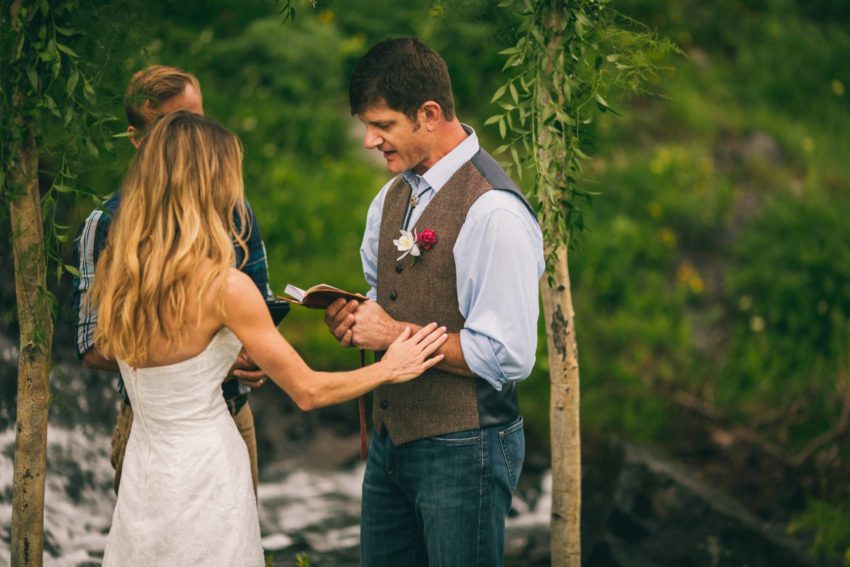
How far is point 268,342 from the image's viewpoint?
267cm

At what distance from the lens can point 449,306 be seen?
2.93m

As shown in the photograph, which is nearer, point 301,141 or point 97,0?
point 97,0

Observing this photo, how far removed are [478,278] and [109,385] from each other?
148 inches

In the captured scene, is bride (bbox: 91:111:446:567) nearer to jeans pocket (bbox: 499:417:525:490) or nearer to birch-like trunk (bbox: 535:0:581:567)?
jeans pocket (bbox: 499:417:525:490)

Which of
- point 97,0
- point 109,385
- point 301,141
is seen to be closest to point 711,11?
point 301,141

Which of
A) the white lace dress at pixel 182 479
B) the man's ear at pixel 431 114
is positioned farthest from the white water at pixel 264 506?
the man's ear at pixel 431 114

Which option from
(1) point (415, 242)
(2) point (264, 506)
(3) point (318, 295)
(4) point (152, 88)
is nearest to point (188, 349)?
(3) point (318, 295)

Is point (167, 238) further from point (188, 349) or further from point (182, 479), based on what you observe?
point (182, 479)

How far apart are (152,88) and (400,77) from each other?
37.5 inches

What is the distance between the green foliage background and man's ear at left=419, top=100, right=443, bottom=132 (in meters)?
2.83

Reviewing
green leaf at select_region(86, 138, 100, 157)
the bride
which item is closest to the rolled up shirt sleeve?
the bride

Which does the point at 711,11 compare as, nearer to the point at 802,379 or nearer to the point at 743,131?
the point at 743,131

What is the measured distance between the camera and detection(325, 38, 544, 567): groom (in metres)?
2.79

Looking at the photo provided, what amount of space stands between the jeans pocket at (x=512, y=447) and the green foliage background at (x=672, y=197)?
227cm
